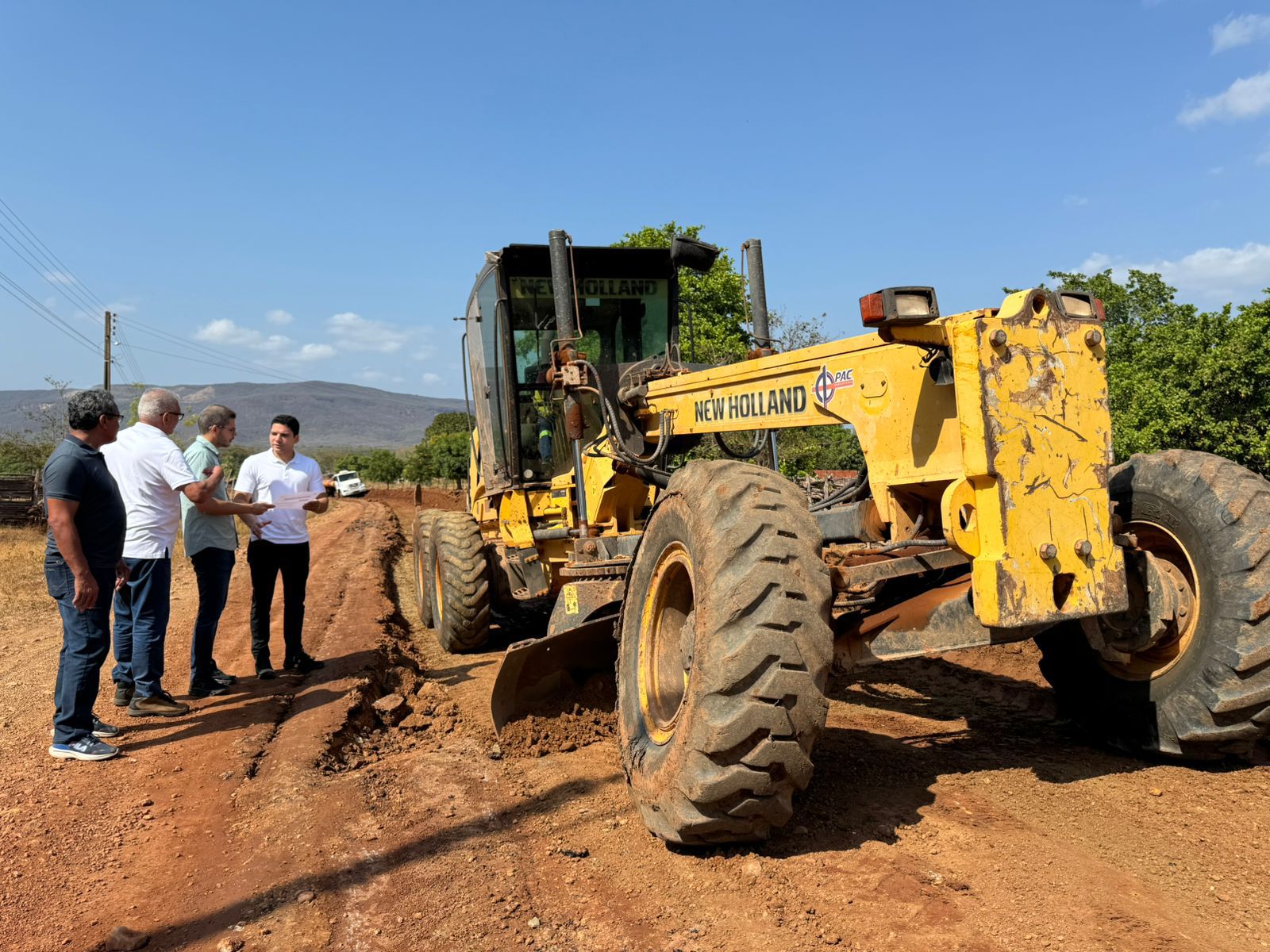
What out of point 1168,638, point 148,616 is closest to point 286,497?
point 148,616

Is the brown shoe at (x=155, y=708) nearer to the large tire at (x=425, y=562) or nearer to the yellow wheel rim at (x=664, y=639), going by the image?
the large tire at (x=425, y=562)

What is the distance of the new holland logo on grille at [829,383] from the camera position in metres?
3.99

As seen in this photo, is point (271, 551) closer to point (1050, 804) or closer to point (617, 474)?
point (617, 474)

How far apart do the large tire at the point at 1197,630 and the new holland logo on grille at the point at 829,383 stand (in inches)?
55.4

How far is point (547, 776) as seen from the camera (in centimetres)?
457

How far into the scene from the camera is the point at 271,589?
6832mm

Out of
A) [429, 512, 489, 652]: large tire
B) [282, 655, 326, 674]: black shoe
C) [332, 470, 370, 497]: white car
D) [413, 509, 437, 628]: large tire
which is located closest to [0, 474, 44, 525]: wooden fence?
[413, 509, 437, 628]: large tire

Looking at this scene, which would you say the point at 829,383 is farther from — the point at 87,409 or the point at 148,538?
the point at 148,538

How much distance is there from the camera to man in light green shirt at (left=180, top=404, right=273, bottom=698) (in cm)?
614

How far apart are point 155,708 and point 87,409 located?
1.84 m

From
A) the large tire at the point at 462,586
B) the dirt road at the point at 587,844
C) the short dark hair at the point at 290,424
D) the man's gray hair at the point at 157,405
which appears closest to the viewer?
the dirt road at the point at 587,844

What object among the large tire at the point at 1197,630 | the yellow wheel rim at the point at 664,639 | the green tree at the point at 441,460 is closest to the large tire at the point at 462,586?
the yellow wheel rim at the point at 664,639

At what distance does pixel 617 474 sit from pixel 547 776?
7.75 ft

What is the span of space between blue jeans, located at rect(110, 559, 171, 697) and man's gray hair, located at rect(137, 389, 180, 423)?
890 millimetres
